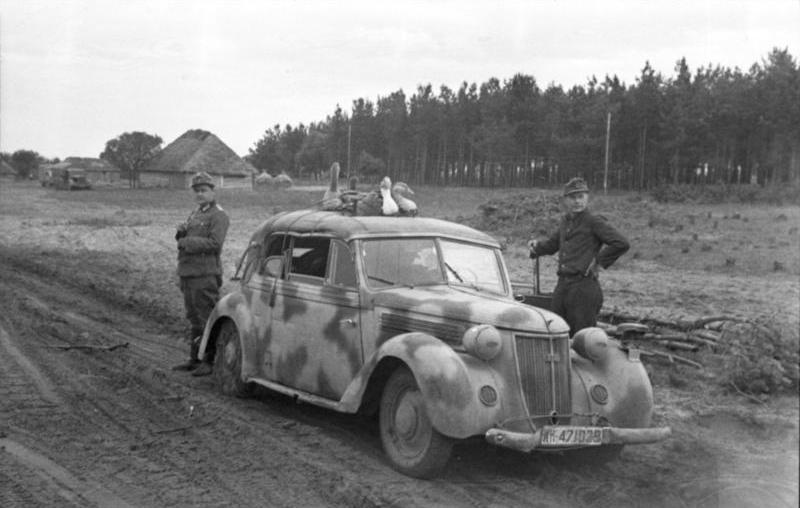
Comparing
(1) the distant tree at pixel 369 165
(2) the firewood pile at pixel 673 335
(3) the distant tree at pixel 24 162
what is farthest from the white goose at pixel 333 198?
(3) the distant tree at pixel 24 162

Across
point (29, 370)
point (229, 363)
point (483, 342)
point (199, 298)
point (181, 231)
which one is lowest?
point (29, 370)

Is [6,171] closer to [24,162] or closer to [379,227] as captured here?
[24,162]

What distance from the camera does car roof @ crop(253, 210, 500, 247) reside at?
7168 mm

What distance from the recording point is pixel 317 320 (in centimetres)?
729

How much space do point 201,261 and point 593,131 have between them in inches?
1661

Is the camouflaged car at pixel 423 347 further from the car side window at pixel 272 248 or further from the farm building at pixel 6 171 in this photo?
the farm building at pixel 6 171

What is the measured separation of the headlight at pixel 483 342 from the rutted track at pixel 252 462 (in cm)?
86

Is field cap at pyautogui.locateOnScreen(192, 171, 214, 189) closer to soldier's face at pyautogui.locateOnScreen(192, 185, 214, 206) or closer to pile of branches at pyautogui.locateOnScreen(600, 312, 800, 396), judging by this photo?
soldier's face at pyautogui.locateOnScreen(192, 185, 214, 206)

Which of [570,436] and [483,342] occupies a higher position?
[483,342]

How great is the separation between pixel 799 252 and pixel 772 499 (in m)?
14.2

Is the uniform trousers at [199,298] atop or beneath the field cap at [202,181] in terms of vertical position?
beneath

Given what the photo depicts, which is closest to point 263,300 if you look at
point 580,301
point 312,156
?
Answer: point 580,301

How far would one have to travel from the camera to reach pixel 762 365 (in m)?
8.44

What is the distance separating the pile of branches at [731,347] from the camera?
8.42m
